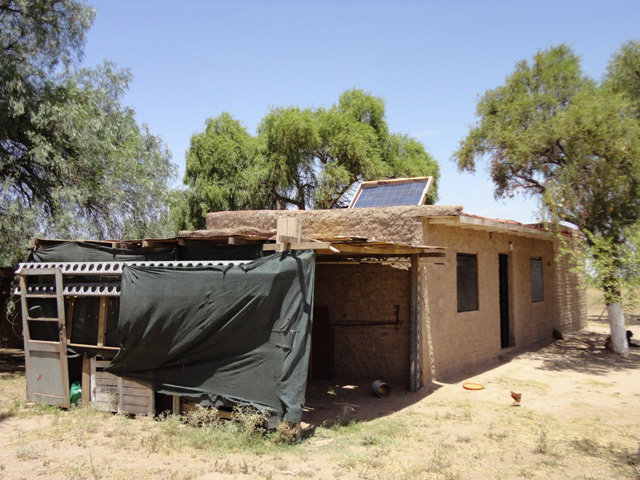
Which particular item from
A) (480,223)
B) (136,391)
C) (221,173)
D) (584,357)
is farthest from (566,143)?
(221,173)

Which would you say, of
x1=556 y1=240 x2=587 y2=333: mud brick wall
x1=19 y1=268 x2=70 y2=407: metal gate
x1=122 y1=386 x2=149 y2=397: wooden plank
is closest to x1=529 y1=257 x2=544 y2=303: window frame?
x1=556 y1=240 x2=587 y2=333: mud brick wall

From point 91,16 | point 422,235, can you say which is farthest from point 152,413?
point 91,16

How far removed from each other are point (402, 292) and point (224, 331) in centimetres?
372

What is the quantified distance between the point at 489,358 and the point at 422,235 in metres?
4.02

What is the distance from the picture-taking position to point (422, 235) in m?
9.15

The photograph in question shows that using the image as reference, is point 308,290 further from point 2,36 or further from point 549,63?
point 549,63

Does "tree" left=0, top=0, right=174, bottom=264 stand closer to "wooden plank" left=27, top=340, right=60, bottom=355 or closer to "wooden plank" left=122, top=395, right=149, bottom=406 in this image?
"wooden plank" left=27, top=340, right=60, bottom=355

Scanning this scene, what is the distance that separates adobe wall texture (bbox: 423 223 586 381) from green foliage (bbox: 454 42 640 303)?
1689 millimetres

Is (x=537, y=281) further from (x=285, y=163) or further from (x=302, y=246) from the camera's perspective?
(x=285, y=163)

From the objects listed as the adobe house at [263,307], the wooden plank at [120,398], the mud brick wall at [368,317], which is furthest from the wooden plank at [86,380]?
the mud brick wall at [368,317]

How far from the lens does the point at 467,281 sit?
10.9 m

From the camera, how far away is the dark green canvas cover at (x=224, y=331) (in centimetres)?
631

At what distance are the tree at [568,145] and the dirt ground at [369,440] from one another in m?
3.69

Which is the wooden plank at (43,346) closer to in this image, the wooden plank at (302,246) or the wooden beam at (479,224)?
the wooden plank at (302,246)
